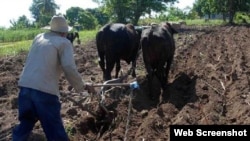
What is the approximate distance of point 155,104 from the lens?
934cm

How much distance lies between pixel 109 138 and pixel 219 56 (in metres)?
8.64

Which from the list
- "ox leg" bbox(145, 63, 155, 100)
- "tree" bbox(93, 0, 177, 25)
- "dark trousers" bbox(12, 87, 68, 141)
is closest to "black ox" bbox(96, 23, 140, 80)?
"ox leg" bbox(145, 63, 155, 100)

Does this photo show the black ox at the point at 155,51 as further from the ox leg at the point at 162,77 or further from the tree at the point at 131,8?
the tree at the point at 131,8

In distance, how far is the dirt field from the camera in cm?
712

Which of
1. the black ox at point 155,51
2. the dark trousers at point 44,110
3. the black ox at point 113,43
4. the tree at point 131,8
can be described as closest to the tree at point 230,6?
the tree at point 131,8

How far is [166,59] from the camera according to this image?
10.4 m

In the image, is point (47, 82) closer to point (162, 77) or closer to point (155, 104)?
point (155, 104)

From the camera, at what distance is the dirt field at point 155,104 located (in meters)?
7.12

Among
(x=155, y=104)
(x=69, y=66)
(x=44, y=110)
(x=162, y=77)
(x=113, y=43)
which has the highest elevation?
(x=69, y=66)

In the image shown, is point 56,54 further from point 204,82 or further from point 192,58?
point 192,58

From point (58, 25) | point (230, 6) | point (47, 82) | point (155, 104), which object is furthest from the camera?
point (230, 6)

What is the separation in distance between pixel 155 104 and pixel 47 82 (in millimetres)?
4008

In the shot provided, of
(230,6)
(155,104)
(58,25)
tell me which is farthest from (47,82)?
(230,6)

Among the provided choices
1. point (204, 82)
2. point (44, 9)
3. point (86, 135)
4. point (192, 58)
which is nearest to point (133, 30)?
point (204, 82)
